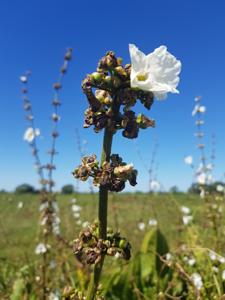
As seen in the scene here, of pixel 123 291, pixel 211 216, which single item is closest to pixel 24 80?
pixel 211 216


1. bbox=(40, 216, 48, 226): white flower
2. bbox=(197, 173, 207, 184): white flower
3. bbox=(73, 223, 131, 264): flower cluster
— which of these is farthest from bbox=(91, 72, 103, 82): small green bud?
bbox=(197, 173, 207, 184): white flower

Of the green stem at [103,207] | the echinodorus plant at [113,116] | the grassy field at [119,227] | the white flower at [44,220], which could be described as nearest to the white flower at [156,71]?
the echinodorus plant at [113,116]

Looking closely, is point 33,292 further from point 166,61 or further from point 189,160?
point 189,160

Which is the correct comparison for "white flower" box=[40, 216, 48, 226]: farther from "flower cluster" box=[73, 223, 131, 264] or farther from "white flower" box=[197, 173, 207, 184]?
"flower cluster" box=[73, 223, 131, 264]

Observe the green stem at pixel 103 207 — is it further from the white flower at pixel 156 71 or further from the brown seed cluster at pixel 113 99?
the white flower at pixel 156 71

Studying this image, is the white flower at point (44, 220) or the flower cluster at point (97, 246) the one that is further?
the white flower at point (44, 220)

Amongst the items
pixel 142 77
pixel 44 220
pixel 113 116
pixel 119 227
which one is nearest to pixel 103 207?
pixel 113 116
